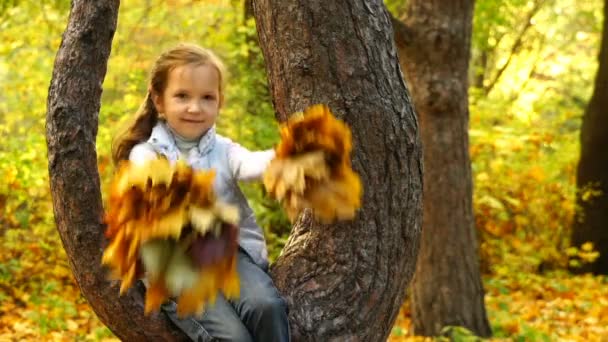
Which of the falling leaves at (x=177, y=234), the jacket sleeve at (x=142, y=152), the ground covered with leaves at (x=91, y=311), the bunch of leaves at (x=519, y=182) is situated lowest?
the ground covered with leaves at (x=91, y=311)

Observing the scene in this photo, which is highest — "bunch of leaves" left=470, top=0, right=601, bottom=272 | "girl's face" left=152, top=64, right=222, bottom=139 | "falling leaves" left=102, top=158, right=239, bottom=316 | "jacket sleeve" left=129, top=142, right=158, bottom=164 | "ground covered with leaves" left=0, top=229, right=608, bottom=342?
"girl's face" left=152, top=64, right=222, bottom=139

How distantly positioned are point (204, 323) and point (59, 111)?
32.3 inches

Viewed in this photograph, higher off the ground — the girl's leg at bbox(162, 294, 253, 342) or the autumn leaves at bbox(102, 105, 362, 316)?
the autumn leaves at bbox(102, 105, 362, 316)

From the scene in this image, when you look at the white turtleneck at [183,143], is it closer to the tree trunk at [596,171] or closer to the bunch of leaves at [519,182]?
the bunch of leaves at [519,182]

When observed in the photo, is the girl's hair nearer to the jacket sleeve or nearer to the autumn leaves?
the jacket sleeve

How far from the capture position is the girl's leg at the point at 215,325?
2.66m

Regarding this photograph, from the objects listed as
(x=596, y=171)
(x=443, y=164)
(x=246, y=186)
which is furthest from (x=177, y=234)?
(x=596, y=171)

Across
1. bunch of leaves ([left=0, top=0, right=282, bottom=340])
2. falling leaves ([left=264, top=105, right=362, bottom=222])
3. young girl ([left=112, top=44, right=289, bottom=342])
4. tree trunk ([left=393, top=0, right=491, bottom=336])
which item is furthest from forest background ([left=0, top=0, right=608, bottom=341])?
falling leaves ([left=264, top=105, right=362, bottom=222])

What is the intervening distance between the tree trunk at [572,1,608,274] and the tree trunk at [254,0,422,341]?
775cm

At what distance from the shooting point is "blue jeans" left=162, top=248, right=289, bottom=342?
2674 millimetres

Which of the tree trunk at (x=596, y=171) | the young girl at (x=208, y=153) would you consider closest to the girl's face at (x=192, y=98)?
the young girl at (x=208, y=153)

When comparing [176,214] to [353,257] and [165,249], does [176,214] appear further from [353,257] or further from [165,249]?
[353,257]

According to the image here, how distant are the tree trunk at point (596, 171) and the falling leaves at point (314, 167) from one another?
8563 mm

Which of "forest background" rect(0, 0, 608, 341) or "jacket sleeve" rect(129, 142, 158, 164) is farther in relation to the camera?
"forest background" rect(0, 0, 608, 341)
